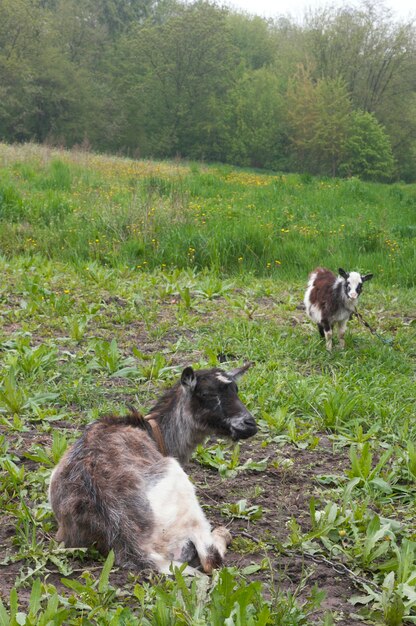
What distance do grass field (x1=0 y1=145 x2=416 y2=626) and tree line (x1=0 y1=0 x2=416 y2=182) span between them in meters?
31.6

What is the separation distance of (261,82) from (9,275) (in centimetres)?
4684

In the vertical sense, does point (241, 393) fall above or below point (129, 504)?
below

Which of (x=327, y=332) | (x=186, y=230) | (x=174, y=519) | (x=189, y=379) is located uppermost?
(x=189, y=379)

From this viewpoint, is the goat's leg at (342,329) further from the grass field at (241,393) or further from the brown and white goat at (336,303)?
the grass field at (241,393)

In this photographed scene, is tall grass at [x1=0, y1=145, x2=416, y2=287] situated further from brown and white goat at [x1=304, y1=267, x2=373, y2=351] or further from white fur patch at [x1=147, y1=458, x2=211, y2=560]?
white fur patch at [x1=147, y1=458, x2=211, y2=560]

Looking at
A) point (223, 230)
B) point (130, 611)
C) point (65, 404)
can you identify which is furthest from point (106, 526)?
point (223, 230)

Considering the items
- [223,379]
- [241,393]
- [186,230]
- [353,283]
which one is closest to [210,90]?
[186,230]

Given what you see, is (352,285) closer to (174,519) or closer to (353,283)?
(353,283)

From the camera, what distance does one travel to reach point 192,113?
180 ft

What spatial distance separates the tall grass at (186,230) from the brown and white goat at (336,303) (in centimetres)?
341

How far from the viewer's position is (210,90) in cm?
5466

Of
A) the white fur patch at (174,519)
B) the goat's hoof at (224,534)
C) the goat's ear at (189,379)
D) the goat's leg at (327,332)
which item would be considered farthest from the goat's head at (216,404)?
the goat's leg at (327,332)

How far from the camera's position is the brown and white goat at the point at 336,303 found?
8023mm

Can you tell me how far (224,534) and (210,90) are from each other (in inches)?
2158
